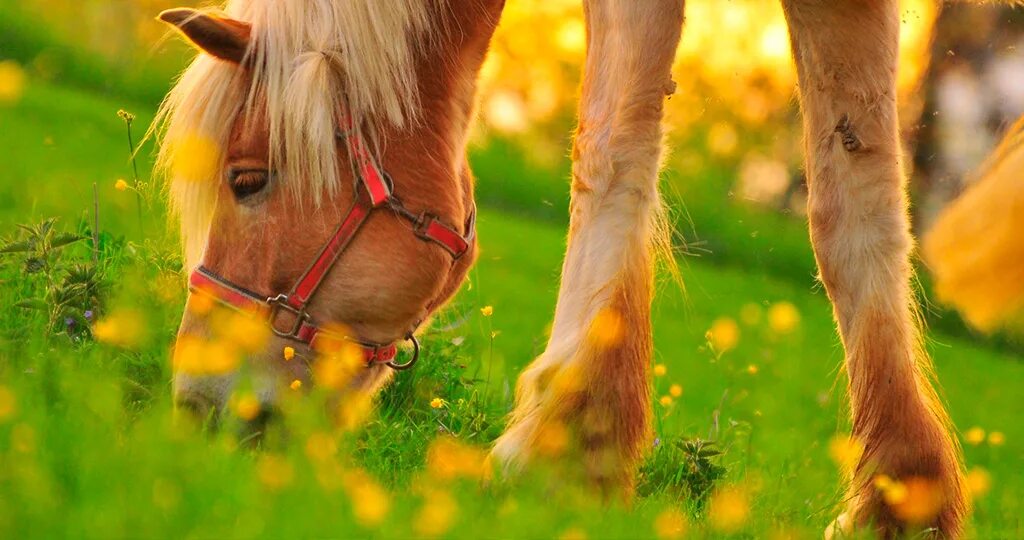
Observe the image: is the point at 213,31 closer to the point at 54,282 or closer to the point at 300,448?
the point at 54,282

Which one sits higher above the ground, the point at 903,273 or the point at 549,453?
the point at 903,273

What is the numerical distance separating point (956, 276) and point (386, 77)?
5.68 ft

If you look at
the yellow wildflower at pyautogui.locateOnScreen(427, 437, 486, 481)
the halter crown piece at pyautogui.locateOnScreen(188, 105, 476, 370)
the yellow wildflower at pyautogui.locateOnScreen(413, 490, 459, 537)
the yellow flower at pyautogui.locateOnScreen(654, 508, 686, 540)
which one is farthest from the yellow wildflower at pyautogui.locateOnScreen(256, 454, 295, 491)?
the halter crown piece at pyautogui.locateOnScreen(188, 105, 476, 370)

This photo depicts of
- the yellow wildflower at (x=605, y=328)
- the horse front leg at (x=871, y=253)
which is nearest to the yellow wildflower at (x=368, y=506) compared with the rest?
the yellow wildflower at (x=605, y=328)

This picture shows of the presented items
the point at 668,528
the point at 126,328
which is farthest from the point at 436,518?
the point at 126,328

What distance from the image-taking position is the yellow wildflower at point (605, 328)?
120 inches

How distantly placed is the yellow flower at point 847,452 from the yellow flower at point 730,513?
1.66ft

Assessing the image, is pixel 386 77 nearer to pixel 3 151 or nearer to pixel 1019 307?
pixel 1019 307

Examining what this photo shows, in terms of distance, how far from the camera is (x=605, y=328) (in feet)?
10.0

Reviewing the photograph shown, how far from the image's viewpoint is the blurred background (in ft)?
45.2

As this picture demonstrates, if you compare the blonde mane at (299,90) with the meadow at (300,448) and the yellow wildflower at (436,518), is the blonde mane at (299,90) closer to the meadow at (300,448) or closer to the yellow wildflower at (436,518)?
the meadow at (300,448)

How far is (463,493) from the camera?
7.73 feet

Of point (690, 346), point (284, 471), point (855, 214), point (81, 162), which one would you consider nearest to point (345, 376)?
point (284, 471)

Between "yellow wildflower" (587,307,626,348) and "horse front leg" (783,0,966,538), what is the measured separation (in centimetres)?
83
